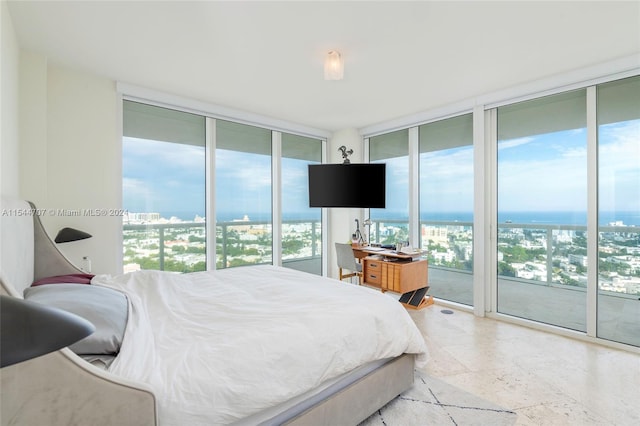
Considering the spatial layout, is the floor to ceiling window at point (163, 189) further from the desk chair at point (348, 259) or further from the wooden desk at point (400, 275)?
the wooden desk at point (400, 275)

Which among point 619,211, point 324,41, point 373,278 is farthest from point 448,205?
point 324,41

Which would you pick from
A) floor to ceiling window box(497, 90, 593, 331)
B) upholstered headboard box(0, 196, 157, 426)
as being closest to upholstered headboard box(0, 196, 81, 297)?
upholstered headboard box(0, 196, 157, 426)

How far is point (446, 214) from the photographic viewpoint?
3.95 meters

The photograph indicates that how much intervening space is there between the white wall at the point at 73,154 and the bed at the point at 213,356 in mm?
742

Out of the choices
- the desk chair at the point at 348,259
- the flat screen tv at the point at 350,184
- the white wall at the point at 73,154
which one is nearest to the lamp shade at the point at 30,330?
the white wall at the point at 73,154

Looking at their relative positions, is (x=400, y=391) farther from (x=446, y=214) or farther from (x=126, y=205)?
(x=126, y=205)

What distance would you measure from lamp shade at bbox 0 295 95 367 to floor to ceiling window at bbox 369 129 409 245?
420 centimetres

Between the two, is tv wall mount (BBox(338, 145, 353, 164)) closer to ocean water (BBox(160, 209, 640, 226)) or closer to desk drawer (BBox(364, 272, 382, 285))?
ocean water (BBox(160, 209, 640, 226))

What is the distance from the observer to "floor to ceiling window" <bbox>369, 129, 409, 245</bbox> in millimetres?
4375

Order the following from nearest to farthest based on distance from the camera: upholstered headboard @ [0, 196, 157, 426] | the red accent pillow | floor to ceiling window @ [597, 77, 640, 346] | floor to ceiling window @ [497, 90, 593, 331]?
upholstered headboard @ [0, 196, 157, 426], the red accent pillow, floor to ceiling window @ [597, 77, 640, 346], floor to ceiling window @ [497, 90, 593, 331]

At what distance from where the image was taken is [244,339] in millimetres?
1305

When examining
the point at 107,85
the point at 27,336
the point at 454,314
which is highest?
the point at 107,85

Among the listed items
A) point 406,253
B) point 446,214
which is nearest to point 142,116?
point 406,253

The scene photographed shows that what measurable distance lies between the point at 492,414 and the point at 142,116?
13.3 ft
